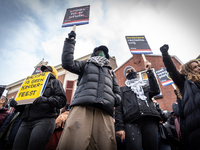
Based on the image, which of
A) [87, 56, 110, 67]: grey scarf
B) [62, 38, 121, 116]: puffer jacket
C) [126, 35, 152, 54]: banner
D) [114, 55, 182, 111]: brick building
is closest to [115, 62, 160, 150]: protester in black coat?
[62, 38, 121, 116]: puffer jacket

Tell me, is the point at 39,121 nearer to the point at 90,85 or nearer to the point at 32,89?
the point at 32,89

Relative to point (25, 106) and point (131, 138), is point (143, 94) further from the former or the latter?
point (25, 106)

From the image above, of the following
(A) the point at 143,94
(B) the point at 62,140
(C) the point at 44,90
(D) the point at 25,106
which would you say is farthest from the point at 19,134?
(A) the point at 143,94

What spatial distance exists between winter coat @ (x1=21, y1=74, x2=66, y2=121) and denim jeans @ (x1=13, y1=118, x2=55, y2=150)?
9cm

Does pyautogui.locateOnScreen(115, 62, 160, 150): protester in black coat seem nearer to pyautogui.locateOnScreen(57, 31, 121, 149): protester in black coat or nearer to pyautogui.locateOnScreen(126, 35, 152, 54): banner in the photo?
pyautogui.locateOnScreen(57, 31, 121, 149): protester in black coat

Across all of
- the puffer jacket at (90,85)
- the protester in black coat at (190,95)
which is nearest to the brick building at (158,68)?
the protester in black coat at (190,95)

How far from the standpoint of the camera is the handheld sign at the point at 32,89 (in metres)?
2.11

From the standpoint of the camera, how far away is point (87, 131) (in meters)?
1.38

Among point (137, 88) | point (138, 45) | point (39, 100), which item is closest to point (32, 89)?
point (39, 100)

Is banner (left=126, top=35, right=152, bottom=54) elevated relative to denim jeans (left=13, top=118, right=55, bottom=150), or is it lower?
elevated

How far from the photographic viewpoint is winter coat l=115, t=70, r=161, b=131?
2090mm

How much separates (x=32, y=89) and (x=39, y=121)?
2.27ft

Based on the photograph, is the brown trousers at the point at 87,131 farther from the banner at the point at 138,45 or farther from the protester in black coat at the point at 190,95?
the banner at the point at 138,45

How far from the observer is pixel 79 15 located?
502cm
